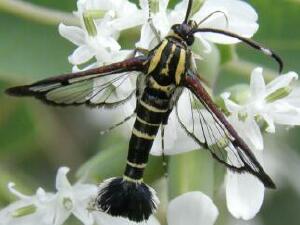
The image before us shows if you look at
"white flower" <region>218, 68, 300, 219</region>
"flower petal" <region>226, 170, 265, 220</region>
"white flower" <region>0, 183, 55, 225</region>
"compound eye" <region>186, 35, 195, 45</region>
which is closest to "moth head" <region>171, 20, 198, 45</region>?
"compound eye" <region>186, 35, 195, 45</region>

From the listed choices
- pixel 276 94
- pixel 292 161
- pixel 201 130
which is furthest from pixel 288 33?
pixel 292 161

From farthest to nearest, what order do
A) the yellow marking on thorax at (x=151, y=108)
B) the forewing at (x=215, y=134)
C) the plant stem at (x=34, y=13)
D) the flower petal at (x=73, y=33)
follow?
the plant stem at (x=34, y=13), the flower petal at (x=73, y=33), the yellow marking on thorax at (x=151, y=108), the forewing at (x=215, y=134)

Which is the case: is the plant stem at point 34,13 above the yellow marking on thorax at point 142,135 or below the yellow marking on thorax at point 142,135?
above

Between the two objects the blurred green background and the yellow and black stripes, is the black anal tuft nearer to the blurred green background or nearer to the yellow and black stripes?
the blurred green background

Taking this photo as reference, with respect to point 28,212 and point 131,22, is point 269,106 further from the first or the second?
point 28,212

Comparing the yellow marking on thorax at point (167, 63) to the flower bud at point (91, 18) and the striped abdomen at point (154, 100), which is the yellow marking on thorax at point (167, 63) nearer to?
the striped abdomen at point (154, 100)

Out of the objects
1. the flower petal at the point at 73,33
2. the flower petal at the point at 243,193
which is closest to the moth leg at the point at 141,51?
the flower petal at the point at 73,33
